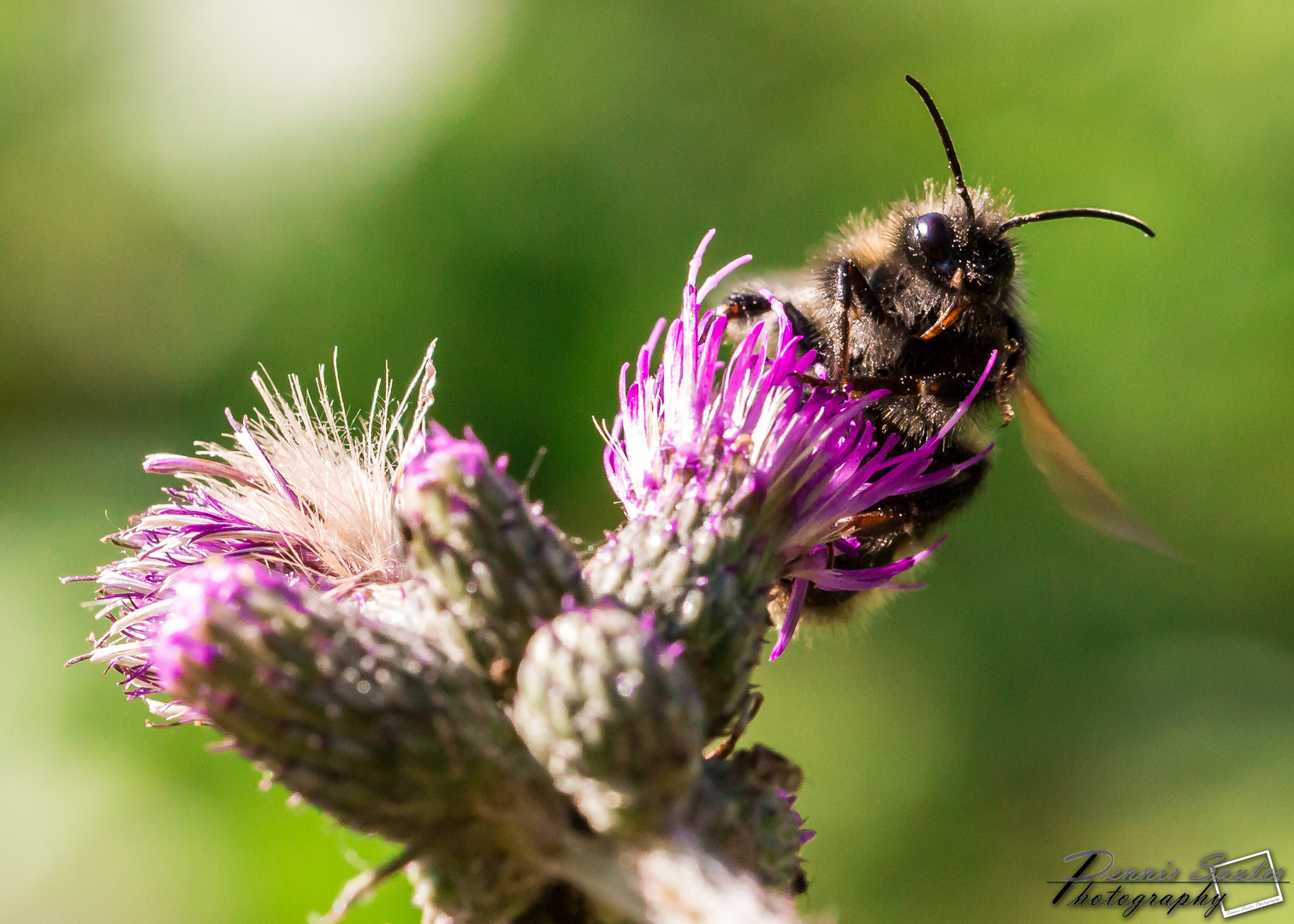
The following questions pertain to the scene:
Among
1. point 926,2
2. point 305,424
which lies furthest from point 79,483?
point 926,2

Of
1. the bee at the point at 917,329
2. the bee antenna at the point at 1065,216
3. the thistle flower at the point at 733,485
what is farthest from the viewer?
the bee antenna at the point at 1065,216

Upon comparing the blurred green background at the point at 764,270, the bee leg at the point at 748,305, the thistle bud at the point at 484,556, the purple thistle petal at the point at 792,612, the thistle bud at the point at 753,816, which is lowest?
the thistle bud at the point at 753,816

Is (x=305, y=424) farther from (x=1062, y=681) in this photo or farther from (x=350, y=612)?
(x=1062, y=681)

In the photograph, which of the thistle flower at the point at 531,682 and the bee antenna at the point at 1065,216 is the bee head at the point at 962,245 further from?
the thistle flower at the point at 531,682
